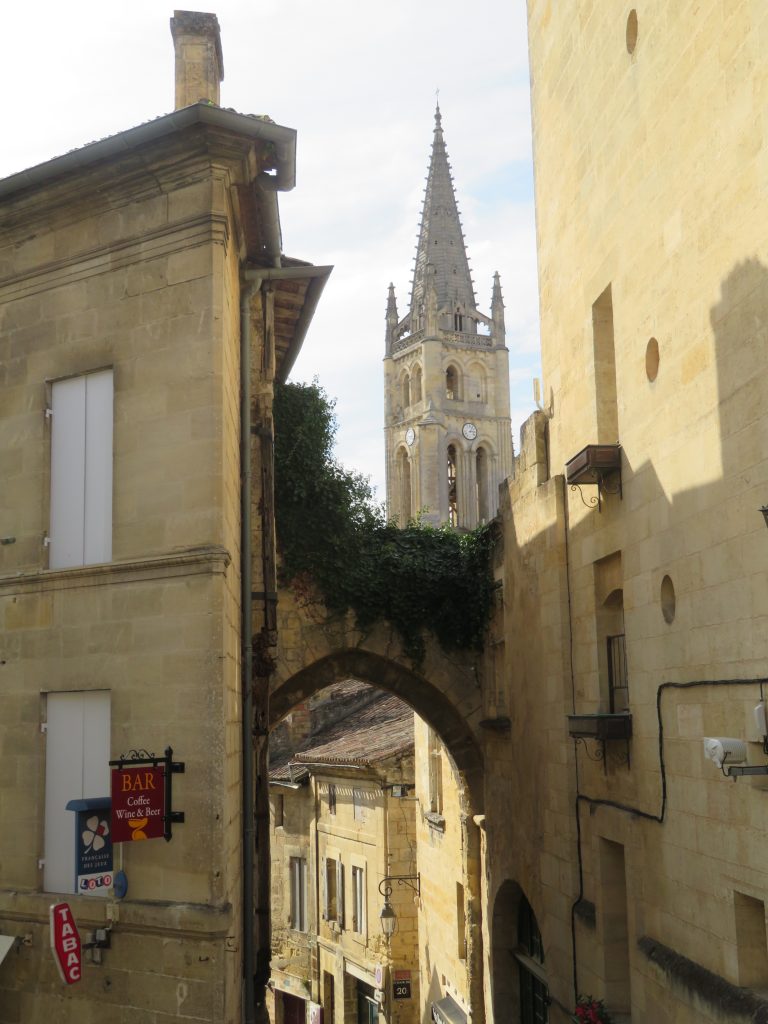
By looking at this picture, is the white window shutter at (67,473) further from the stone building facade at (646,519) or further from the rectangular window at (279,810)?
the rectangular window at (279,810)

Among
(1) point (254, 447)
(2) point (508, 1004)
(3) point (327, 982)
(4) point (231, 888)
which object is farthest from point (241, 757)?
(3) point (327, 982)

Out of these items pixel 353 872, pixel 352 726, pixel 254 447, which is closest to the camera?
pixel 254 447

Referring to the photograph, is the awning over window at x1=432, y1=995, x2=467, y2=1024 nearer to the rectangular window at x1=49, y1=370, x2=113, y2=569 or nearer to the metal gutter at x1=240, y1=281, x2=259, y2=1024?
the metal gutter at x1=240, y1=281, x2=259, y2=1024

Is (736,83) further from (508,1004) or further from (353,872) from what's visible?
(353,872)

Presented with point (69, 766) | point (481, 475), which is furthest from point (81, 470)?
point (481, 475)

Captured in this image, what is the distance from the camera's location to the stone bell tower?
7925cm

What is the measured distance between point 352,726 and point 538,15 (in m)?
18.7

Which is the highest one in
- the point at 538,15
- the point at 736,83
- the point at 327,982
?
the point at 538,15

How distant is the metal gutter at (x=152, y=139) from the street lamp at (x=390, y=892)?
53.6 ft

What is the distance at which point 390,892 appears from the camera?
23547 mm

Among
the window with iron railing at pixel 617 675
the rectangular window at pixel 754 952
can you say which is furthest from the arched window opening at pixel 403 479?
the rectangular window at pixel 754 952

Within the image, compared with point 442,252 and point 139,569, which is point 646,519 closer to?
point 139,569

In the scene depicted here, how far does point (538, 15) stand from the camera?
13.2m

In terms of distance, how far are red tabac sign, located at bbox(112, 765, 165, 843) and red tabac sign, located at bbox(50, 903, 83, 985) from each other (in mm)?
655
